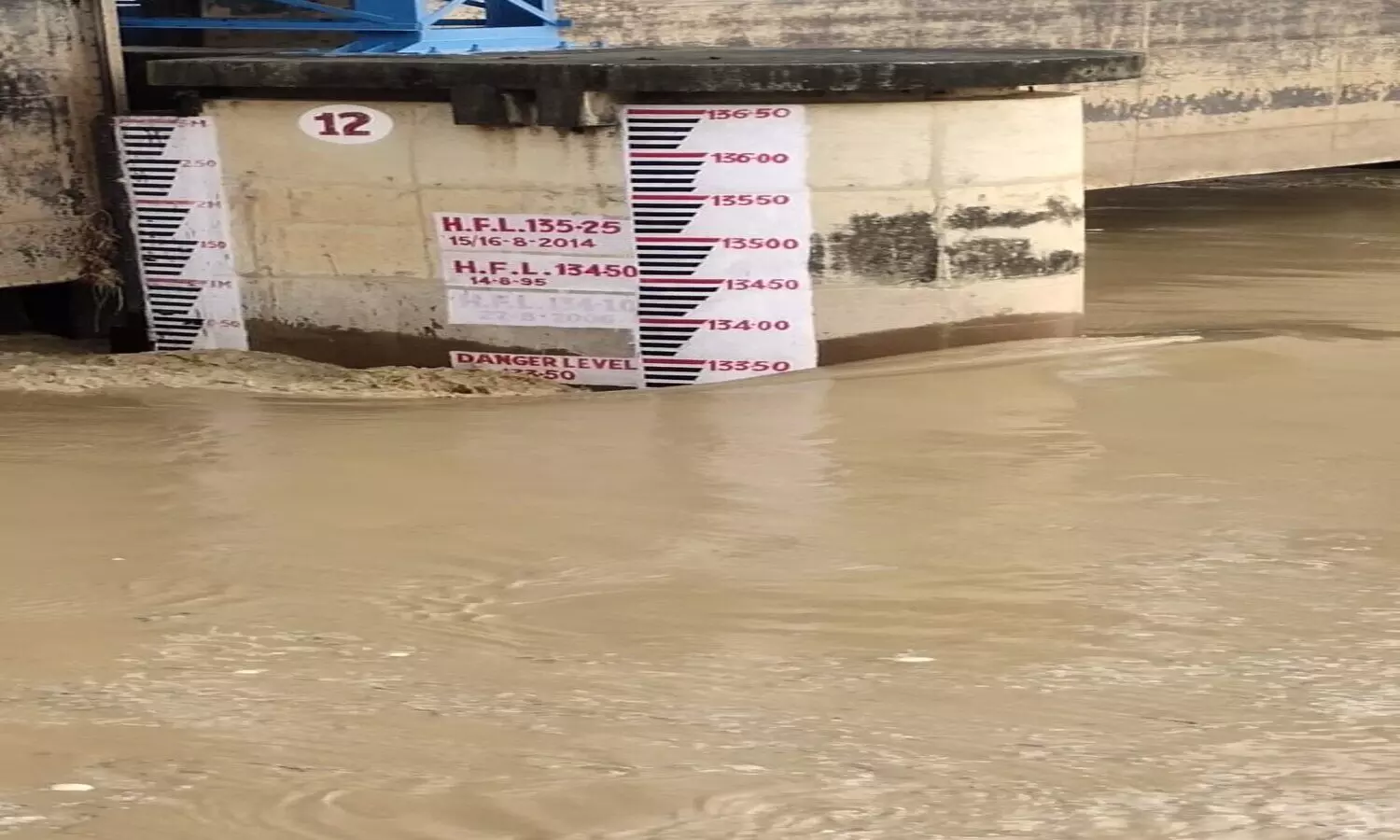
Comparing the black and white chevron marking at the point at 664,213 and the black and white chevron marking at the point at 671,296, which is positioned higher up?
the black and white chevron marking at the point at 664,213

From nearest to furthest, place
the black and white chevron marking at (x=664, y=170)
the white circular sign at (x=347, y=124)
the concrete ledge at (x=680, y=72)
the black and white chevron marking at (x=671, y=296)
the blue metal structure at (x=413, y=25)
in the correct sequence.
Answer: the concrete ledge at (x=680, y=72)
the black and white chevron marking at (x=664, y=170)
the black and white chevron marking at (x=671, y=296)
the white circular sign at (x=347, y=124)
the blue metal structure at (x=413, y=25)

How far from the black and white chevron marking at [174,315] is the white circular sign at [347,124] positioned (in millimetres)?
1057

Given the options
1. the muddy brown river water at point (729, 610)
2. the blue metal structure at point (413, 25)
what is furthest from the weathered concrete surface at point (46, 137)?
the muddy brown river water at point (729, 610)

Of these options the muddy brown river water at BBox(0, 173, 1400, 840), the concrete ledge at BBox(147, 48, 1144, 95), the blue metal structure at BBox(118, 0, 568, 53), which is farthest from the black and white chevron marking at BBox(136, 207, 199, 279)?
the muddy brown river water at BBox(0, 173, 1400, 840)

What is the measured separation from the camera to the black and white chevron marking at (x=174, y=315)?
7.09 metres

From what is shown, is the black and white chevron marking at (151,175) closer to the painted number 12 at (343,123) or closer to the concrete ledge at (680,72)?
the concrete ledge at (680,72)

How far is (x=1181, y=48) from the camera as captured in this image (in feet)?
33.3

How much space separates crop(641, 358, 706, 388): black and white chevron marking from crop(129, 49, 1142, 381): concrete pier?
0.11m

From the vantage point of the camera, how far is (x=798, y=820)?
7.88 feet

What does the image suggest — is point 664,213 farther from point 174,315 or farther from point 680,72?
point 174,315

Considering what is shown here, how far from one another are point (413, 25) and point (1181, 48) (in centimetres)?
565

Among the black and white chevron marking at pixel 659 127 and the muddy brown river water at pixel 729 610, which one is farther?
the black and white chevron marking at pixel 659 127

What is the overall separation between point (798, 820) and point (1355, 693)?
1.21 m

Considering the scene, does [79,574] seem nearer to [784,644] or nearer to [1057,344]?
[784,644]
